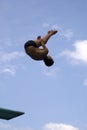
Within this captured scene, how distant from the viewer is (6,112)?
61.0 feet

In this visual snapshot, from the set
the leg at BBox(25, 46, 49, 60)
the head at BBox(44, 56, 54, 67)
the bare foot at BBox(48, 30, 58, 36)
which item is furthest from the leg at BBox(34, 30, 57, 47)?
the head at BBox(44, 56, 54, 67)

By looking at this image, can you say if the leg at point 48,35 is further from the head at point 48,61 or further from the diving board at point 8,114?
the diving board at point 8,114

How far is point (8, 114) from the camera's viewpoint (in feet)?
61.9

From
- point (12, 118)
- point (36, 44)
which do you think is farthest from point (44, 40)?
point (12, 118)

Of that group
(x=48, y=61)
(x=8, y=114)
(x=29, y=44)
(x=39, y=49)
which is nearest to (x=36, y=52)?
(x=39, y=49)

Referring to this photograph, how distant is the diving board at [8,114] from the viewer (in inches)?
719

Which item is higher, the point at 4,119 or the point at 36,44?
the point at 4,119

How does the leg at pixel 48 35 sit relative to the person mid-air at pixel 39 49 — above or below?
above

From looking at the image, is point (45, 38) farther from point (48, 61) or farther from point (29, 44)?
point (48, 61)

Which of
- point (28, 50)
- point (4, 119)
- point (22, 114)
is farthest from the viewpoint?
point (4, 119)

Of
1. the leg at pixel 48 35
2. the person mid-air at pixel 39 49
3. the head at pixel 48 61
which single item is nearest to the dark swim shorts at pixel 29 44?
the person mid-air at pixel 39 49

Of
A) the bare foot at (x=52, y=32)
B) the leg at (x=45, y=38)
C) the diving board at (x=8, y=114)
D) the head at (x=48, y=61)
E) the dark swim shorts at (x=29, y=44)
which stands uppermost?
the diving board at (x=8, y=114)

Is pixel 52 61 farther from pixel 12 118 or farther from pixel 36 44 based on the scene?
pixel 12 118

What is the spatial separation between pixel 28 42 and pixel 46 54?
0.72 m
